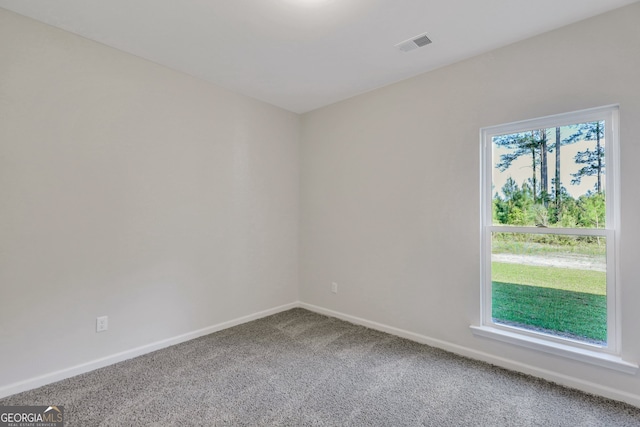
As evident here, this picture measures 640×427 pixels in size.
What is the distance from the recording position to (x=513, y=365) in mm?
2312

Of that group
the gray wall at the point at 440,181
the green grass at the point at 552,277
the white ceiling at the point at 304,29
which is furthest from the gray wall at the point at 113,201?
the green grass at the point at 552,277

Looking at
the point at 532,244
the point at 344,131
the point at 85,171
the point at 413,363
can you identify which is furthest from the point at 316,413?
the point at 344,131

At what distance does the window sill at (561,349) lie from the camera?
1907 mm

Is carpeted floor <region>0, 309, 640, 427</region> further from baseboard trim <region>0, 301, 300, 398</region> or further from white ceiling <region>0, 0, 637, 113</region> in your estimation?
white ceiling <region>0, 0, 637, 113</region>

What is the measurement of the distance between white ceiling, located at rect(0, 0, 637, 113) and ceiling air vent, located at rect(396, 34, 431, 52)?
0.05 meters

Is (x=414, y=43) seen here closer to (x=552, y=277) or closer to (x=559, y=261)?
(x=559, y=261)

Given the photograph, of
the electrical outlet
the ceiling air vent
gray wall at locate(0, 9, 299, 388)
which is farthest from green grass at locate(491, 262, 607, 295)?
the electrical outlet

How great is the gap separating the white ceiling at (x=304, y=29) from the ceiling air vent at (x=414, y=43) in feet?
0.16

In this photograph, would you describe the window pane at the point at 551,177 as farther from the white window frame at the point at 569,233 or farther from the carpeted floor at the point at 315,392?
the carpeted floor at the point at 315,392

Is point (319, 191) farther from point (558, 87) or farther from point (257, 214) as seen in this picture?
point (558, 87)

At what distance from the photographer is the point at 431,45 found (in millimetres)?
2359

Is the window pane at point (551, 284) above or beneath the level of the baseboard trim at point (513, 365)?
above

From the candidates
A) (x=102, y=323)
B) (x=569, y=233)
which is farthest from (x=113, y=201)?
(x=569, y=233)

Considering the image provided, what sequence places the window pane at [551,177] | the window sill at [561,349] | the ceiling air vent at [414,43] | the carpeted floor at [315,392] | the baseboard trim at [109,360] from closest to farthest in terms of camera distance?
the carpeted floor at [315,392]
the window sill at [561,349]
the baseboard trim at [109,360]
the window pane at [551,177]
the ceiling air vent at [414,43]
